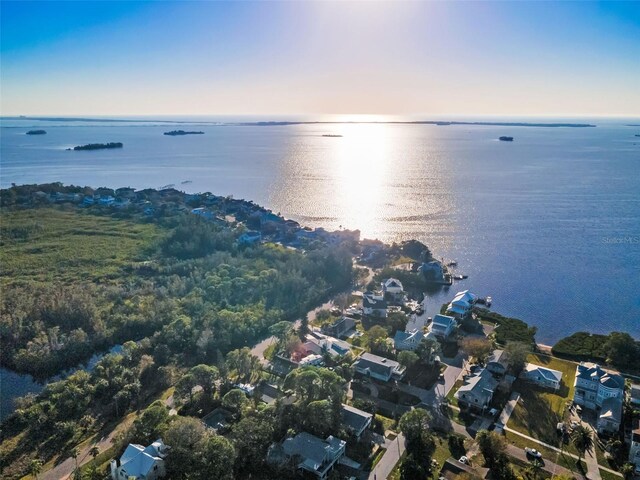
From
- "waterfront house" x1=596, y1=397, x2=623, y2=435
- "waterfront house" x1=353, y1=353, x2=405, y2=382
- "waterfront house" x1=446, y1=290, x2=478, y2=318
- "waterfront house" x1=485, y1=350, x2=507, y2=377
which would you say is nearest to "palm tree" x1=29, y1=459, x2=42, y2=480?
"waterfront house" x1=353, y1=353, x2=405, y2=382

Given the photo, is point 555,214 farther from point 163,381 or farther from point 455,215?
point 163,381

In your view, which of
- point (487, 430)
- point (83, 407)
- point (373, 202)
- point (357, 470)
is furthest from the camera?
point (373, 202)

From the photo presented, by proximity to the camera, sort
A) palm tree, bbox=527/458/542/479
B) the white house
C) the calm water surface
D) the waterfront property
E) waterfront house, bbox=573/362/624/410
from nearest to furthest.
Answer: the white house → palm tree, bbox=527/458/542/479 → the waterfront property → waterfront house, bbox=573/362/624/410 → the calm water surface

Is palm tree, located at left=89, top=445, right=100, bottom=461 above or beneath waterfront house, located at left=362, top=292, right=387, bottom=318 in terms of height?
beneath

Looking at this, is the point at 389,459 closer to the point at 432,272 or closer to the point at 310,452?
the point at 310,452

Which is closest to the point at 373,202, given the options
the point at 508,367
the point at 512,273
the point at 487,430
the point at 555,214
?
the point at 555,214

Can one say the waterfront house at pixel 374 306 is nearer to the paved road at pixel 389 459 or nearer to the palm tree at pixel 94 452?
the paved road at pixel 389 459

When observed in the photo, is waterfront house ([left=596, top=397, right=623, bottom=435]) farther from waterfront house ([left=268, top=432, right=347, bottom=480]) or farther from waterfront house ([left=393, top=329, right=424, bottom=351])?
waterfront house ([left=268, top=432, right=347, bottom=480])

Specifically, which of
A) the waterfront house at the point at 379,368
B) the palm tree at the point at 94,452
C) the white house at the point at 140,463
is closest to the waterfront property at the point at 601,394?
the waterfront house at the point at 379,368
